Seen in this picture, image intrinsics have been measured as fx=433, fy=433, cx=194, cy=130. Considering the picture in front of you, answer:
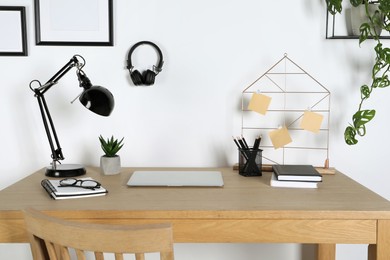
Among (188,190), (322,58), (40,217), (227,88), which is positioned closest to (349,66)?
(322,58)

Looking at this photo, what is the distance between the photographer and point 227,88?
73.0 inches

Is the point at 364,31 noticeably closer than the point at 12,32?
Yes

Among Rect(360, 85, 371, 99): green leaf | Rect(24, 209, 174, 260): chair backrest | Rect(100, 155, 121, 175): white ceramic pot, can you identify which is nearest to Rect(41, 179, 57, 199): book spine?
Rect(100, 155, 121, 175): white ceramic pot

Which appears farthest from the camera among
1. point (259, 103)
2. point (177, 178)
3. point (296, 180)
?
point (259, 103)

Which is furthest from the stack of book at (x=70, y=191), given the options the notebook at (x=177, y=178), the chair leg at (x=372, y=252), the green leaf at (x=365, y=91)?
the green leaf at (x=365, y=91)

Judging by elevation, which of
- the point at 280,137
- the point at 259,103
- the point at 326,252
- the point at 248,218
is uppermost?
the point at 259,103

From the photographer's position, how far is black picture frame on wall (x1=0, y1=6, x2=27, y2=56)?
6.00ft

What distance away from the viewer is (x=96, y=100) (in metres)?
1.57

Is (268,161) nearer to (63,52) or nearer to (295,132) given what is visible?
(295,132)

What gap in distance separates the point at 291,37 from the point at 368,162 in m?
0.63

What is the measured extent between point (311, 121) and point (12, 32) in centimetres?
131

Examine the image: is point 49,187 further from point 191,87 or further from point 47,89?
point 191,87

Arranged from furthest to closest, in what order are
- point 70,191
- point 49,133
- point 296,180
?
point 49,133
point 296,180
point 70,191

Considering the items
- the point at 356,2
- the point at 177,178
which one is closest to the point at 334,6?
Answer: the point at 356,2
